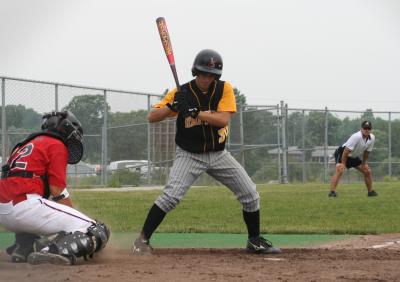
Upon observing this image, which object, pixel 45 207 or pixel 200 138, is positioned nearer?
pixel 45 207

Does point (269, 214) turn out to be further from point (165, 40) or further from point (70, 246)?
point (70, 246)

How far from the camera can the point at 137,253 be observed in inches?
267

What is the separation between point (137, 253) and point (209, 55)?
6.22 ft

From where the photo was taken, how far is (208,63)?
6.74m

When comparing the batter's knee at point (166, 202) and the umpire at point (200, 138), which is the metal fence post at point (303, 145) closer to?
the umpire at point (200, 138)

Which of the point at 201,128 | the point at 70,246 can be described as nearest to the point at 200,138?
the point at 201,128

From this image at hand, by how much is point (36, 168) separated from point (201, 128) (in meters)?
1.66

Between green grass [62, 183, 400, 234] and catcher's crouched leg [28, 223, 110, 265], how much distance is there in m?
3.77

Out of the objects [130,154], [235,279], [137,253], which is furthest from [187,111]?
[130,154]

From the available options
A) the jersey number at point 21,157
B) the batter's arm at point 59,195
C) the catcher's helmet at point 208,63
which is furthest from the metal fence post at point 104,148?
the jersey number at point 21,157

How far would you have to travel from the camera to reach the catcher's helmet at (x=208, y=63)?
674cm

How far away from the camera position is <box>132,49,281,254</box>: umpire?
6.76 meters

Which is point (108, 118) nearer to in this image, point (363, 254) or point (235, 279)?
point (363, 254)

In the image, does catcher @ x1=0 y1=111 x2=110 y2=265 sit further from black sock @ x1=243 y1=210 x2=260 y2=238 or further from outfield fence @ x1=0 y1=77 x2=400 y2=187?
outfield fence @ x1=0 y1=77 x2=400 y2=187
